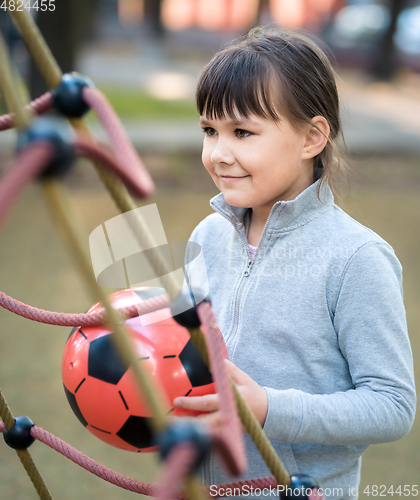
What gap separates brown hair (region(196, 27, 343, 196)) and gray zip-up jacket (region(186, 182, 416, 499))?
6.3 inches

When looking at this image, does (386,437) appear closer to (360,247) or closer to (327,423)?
(327,423)

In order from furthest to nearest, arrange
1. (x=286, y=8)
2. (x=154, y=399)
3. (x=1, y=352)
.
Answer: (x=286, y=8), (x=1, y=352), (x=154, y=399)

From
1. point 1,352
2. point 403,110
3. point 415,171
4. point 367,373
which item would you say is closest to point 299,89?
point 367,373

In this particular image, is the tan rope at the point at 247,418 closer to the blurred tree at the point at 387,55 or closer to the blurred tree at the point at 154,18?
the blurred tree at the point at 387,55

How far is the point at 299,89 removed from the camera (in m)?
1.09

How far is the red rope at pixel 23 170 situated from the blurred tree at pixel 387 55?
12244mm

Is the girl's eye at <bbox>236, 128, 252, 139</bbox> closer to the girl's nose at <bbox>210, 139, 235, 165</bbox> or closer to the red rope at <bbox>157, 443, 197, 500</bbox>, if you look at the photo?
the girl's nose at <bbox>210, 139, 235, 165</bbox>

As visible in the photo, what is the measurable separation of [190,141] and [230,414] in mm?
6793

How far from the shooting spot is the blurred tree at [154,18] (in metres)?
19.1

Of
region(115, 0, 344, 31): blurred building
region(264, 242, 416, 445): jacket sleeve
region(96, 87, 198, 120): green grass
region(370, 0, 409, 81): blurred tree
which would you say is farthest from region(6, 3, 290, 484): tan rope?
region(115, 0, 344, 31): blurred building

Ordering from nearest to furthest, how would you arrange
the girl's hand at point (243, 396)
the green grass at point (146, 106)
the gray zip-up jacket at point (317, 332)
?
the girl's hand at point (243, 396) < the gray zip-up jacket at point (317, 332) < the green grass at point (146, 106)

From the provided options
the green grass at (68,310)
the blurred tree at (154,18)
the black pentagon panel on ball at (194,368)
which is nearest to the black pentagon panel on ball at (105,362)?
the black pentagon panel on ball at (194,368)

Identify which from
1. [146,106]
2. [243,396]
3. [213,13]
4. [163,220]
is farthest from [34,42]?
[213,13]

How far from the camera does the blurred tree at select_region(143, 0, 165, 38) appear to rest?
19.1 m
